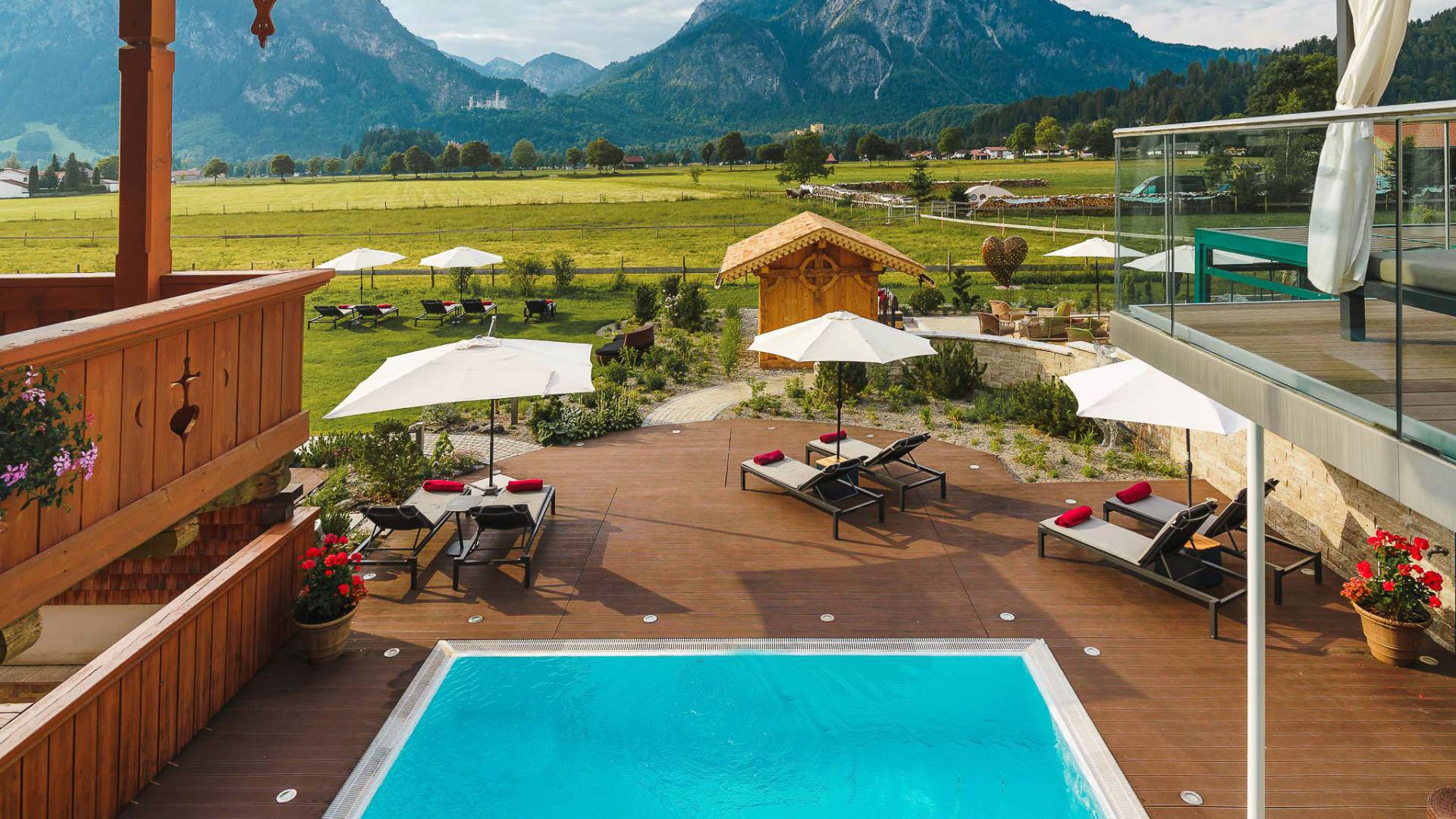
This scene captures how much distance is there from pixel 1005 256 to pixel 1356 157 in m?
28.3

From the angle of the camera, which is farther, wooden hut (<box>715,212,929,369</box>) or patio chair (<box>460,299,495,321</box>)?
patio chair (<box>460,299,495,321</box>)

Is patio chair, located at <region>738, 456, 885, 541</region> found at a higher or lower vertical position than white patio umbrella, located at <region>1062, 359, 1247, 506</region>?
lower

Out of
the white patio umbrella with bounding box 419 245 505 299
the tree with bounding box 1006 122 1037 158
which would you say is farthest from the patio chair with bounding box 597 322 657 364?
the tree with bounding box 1006 122 1037 158

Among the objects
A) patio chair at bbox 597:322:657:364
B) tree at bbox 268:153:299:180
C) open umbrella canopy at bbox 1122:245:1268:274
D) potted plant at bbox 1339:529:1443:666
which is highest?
tree at bbox 268:153:299:180

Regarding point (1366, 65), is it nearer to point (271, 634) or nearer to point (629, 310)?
point (271, 634)

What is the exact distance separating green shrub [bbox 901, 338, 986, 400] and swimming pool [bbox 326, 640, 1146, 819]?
9407 mm

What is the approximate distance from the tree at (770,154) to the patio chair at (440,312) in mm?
Answer: 90923

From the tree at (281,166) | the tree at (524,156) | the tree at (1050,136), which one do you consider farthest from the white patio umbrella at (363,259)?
the tree at (524,156)

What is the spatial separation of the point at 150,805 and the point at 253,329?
2931 millimetres

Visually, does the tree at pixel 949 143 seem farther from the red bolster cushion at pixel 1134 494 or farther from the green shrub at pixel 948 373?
the red bolster cushion at pixel 1134 494

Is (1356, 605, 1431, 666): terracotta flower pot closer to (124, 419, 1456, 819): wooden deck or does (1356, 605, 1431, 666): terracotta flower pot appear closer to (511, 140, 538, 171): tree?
(124, 419, 1456, 819): wooden deck

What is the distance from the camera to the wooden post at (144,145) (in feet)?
18.4

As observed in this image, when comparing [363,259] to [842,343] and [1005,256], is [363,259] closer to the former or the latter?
[842,343]

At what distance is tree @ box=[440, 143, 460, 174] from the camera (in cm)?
11488
